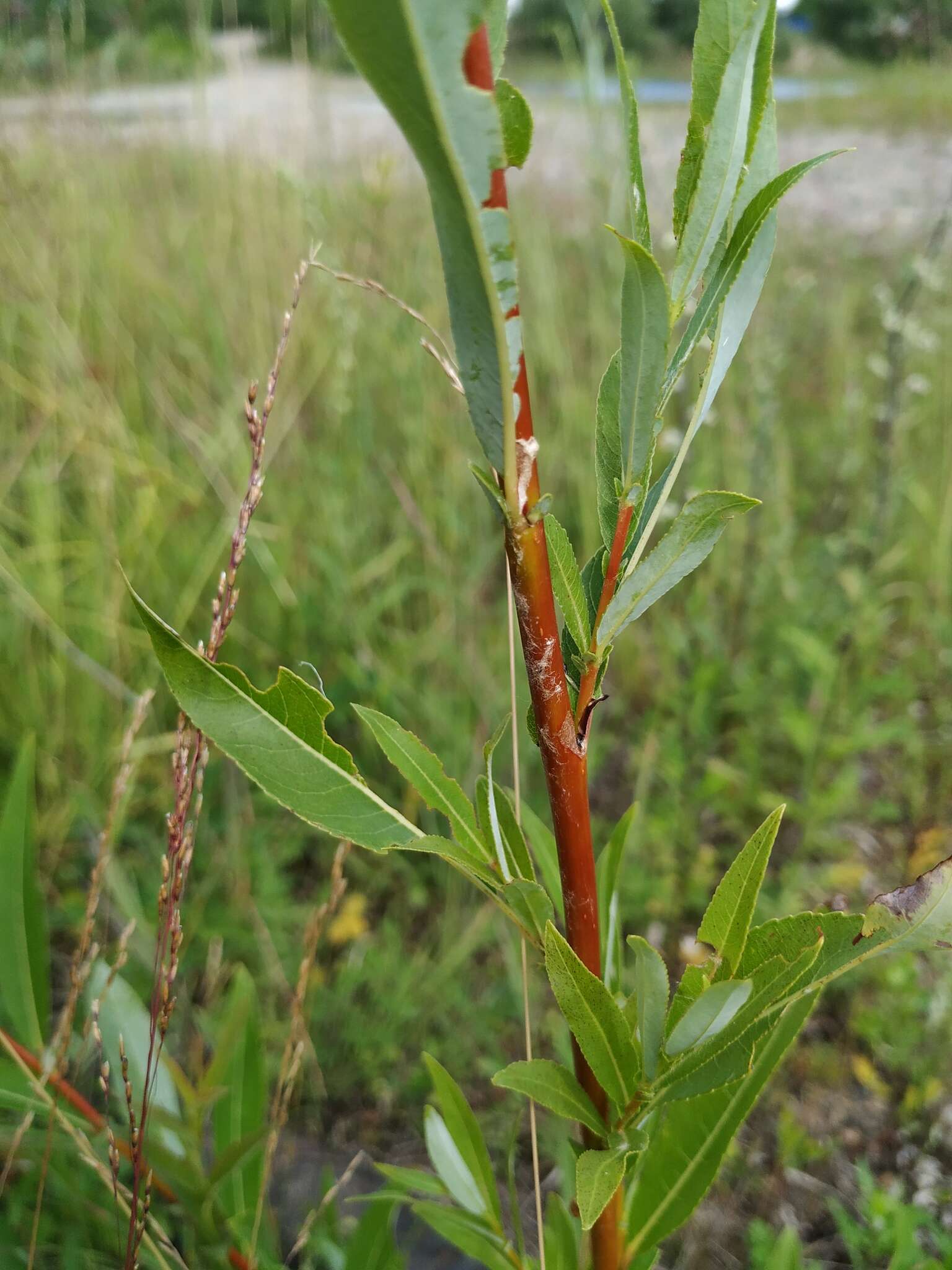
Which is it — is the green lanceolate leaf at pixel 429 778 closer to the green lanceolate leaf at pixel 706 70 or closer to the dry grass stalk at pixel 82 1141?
the green lanceolate leaf at pixel 706 70

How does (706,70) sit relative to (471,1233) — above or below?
above

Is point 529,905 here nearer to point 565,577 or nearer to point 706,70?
point 565,577

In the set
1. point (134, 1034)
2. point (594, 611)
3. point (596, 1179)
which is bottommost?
point (134, 1034)

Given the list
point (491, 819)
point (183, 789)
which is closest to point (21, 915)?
point (183, 789)

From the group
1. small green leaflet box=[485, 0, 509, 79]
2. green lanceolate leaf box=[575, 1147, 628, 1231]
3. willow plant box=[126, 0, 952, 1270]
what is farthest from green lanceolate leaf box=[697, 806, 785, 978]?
small green leaflet box=[485, 0, 509, 79]

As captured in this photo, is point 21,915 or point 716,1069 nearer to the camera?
point 716,1069

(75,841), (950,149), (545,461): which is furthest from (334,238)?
(950,149)

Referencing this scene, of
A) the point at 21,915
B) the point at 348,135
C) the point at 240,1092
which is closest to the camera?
the point at 21,915
